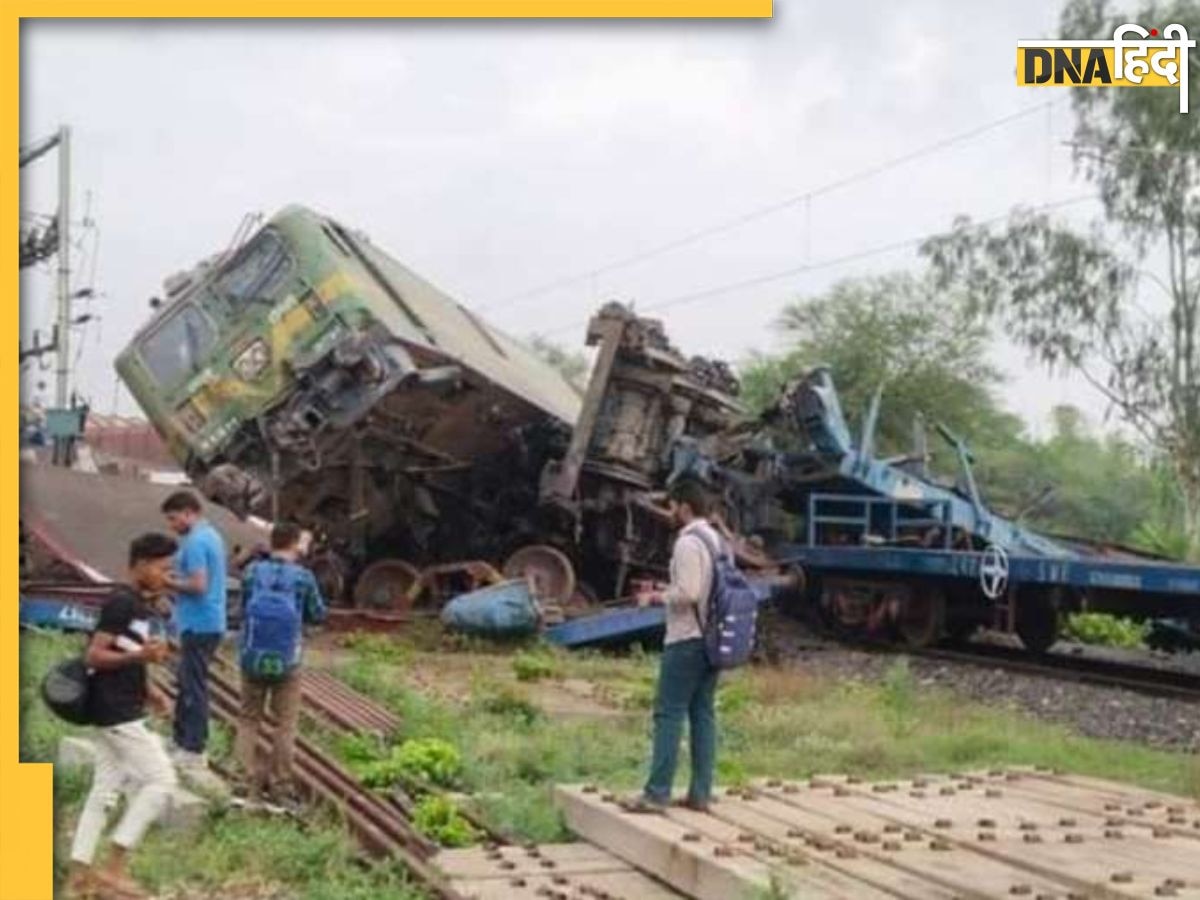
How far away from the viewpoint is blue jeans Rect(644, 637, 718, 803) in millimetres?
6508

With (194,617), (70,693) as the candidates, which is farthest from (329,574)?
(70,693)

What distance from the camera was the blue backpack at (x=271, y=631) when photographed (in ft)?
23.5

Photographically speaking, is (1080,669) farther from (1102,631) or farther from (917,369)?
(917,369)

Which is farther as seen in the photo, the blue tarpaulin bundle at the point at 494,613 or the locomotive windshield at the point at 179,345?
the locomotive windshield at the point at 179,345

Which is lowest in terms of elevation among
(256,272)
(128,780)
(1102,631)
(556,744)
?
(1102,631)

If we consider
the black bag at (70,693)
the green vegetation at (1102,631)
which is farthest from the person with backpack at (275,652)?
the green vegetation at (1102,631)

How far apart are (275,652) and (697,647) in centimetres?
195

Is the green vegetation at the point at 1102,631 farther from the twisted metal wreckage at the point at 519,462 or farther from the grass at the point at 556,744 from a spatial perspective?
the grass at the point at 556,744

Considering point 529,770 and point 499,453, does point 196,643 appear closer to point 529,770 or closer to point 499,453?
point 529,770

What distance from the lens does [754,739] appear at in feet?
32.1

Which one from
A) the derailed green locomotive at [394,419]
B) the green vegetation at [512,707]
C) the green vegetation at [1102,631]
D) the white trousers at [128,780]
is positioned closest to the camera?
the white trousers at [128,780]

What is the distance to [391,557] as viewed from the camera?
16.5 metres

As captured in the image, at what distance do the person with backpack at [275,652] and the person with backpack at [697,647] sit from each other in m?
1.70

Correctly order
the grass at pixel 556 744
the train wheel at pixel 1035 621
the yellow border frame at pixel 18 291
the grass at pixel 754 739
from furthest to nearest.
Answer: the train wheel at pixel 1035 621
the grass at pixel 754 739
the grass at pixel 556 744
the yellow border frame at pixel 18 291
